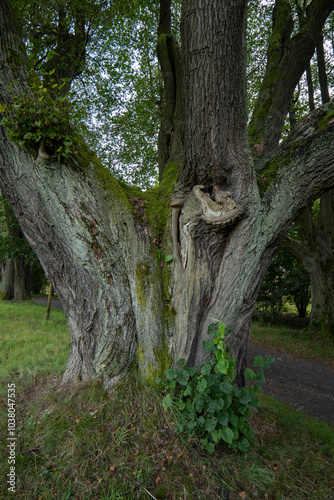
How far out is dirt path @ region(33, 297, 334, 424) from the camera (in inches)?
175

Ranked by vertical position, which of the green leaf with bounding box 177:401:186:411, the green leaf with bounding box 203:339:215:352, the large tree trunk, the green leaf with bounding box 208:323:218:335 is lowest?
the green leaf with bounding box 177:401:186:411

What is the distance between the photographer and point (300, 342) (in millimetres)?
8562

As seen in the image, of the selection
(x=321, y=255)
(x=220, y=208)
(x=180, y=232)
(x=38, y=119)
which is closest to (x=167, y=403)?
(x=180, y=232)

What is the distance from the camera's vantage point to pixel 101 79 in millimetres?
8094

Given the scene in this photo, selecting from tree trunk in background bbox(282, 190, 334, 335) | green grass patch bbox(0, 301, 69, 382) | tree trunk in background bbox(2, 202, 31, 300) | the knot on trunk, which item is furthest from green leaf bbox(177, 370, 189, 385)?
tree trunk in background bbox(2, 202, 31, 300)

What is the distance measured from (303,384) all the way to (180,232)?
15.0 feet

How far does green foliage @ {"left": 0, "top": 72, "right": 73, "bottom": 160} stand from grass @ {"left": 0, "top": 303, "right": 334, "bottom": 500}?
251 cm

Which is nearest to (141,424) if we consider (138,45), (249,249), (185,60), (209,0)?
(249,249)

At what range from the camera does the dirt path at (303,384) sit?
4450mm

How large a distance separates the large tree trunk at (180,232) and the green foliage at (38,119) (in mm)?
215

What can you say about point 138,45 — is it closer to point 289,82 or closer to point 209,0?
point 289,82

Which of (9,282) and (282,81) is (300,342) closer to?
(282,81)

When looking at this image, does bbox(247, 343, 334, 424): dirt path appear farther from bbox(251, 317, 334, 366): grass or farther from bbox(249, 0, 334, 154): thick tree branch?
bbox(249, 0, 334, 154): thick tree branch

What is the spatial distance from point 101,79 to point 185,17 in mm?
6494
